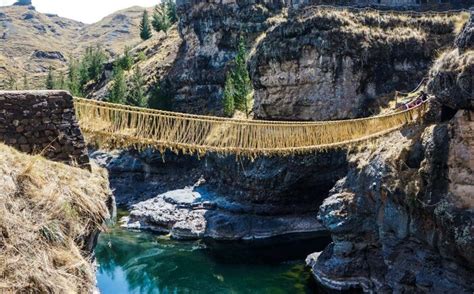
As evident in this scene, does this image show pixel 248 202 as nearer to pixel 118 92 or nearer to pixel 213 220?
pixel 213 220

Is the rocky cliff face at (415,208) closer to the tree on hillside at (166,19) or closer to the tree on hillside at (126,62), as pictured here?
the tree on hillside at (126,62)

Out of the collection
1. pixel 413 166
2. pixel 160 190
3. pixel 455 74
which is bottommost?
pixel 160 190

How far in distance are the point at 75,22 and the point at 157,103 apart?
148m

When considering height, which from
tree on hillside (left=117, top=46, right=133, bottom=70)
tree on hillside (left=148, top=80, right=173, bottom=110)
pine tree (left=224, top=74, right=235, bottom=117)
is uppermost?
tree on hillside (left=117, top=46, right=133, bottom=70)

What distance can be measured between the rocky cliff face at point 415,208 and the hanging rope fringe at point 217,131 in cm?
75

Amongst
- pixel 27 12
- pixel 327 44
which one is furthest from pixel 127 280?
pixel 27 12

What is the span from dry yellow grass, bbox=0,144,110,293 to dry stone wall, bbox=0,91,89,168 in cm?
44

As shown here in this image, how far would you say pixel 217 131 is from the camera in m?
13.9

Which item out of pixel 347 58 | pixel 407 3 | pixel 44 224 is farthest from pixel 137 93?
Result: pixel 44 224

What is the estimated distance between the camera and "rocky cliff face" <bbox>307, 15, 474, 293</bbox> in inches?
451

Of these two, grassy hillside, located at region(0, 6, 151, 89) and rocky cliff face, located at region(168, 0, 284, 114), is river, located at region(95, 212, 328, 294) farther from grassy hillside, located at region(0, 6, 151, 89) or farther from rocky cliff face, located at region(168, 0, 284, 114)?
grassy hillside, located at region(0, 6, 151, 89)

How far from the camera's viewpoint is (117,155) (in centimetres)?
3709

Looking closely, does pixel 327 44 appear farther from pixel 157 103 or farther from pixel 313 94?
pixel 157 103

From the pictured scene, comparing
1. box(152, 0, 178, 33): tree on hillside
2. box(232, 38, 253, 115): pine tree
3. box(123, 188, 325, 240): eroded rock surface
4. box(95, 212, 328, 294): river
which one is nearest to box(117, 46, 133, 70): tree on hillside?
box(152, 0, 178, 33): tree on hillside
